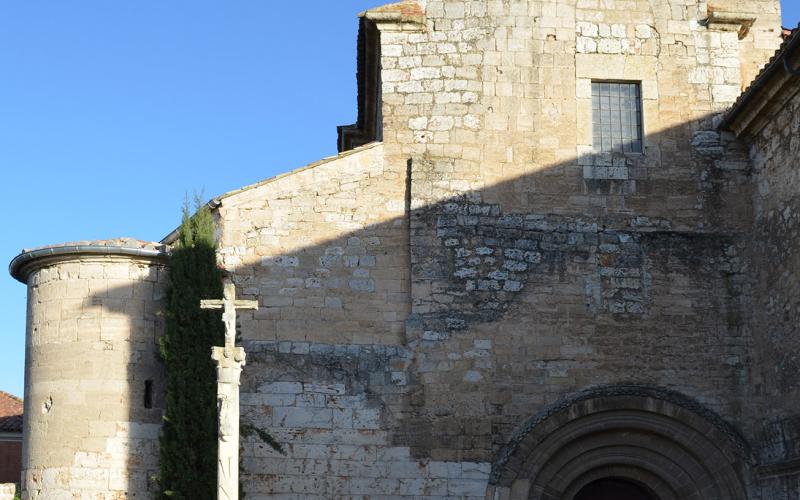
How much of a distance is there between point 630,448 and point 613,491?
2.09ft

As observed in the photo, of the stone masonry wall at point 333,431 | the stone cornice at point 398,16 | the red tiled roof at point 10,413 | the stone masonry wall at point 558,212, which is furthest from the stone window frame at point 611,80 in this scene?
the red tiled roof at point 10,413

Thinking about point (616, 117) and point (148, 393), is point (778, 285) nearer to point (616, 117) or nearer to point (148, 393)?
point (616, 117)

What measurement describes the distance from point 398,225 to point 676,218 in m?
3.53

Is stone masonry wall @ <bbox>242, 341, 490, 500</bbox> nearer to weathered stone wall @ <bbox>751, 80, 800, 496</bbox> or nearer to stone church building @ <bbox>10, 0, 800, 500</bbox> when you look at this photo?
stone church building @ <bbox>10, 0, 800, 500</bbox>

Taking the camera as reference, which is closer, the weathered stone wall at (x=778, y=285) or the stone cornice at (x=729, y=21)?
the weathered stone wall at (x=778, y=285)

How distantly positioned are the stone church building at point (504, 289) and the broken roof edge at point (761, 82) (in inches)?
1.6

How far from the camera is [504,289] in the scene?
45.8 feet

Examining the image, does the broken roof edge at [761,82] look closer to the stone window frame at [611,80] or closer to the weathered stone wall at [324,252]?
the stone window frame at [611,80]

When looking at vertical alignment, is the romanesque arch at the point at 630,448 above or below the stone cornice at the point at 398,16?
below

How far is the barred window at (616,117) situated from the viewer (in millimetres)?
14695

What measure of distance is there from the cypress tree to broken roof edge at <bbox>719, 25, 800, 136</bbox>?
660cm

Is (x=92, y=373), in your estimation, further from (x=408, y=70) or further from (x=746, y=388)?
(x=746, y=388)

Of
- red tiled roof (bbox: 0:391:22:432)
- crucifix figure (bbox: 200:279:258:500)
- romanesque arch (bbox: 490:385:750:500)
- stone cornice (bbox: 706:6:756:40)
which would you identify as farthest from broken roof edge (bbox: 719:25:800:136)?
red tiled roof (bbox: 0:391:22:432)

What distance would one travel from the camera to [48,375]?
43.8 feet
